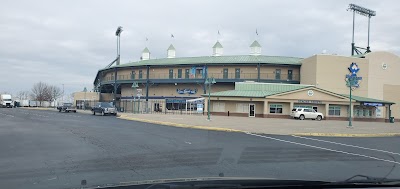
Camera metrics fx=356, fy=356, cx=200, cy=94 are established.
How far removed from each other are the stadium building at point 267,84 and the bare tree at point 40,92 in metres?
52.4

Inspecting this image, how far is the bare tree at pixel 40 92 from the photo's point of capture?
398 ft

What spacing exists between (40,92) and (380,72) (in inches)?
4175

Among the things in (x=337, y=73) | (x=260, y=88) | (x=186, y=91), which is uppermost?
(x=337, y=73)

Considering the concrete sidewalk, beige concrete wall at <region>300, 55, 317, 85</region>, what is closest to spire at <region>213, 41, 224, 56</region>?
beige concrete wall at <region>300, 55, 317, 85</region>

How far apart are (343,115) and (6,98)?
71607 mm

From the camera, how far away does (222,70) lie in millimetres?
66188

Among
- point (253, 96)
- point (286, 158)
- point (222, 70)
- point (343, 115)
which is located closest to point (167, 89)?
point (222, 70)

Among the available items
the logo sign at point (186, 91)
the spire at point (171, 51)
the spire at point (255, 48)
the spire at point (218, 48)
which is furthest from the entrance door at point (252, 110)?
the spire at point (171, 51)

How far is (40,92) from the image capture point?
4828 inches

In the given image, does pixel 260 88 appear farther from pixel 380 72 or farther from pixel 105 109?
pixel 105 109

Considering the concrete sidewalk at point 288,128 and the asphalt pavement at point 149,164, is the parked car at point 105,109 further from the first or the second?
the asphalt pavement at point 149,164

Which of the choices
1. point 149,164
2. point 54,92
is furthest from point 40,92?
point 149,164

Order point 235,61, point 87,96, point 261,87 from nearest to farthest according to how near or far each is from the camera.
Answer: point 261,87
point 235,61
point 87,96

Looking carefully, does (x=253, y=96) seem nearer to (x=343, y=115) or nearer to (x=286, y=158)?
(x=343, y=115)
